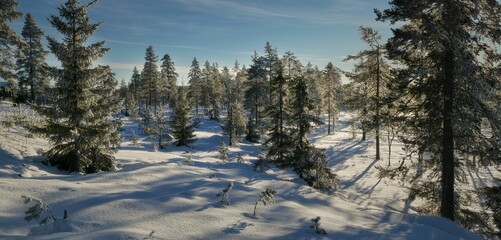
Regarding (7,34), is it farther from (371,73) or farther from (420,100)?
(371,73)

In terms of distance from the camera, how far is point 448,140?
12.1 m

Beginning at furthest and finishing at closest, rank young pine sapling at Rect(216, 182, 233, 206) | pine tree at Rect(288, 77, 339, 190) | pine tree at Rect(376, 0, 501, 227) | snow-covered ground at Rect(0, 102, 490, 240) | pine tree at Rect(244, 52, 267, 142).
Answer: pine tree at Rect(244, 52, 267, 142) → pine tree at Rect(288, 77, 339, 190) → pine tree at Rect(376, 0, 501, 227) → young pine sapling at Rect(216, 182, 233, 206) → snow-covered ground at Rect(0, 102, 490, 240)

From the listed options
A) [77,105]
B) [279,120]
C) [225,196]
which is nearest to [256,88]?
[279,120]

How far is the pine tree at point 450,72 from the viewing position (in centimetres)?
1129

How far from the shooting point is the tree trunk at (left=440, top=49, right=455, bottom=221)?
467 inches

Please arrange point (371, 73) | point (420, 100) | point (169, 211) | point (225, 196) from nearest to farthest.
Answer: point (169, 211) < point (225, 196) < point (420, 100) < point (371, 73)

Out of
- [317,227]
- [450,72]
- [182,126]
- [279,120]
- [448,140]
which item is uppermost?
[450,72]

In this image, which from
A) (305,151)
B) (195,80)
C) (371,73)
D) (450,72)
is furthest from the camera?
(195,80)

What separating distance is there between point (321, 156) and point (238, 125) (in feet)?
94.3

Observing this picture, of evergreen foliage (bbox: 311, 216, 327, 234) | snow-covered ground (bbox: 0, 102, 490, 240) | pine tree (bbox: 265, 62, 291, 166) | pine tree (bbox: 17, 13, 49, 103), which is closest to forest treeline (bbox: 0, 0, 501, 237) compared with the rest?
snow-covered ground (bbox: 0, 102, 490, 240)

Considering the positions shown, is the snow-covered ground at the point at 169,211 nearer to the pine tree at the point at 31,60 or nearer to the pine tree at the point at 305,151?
the pine tree at the point at 305,151

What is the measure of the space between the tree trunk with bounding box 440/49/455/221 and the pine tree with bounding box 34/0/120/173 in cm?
1369

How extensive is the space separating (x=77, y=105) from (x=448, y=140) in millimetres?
15235

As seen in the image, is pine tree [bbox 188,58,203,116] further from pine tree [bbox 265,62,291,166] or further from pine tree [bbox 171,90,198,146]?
pine tree [bbox 265,62,291,166]
